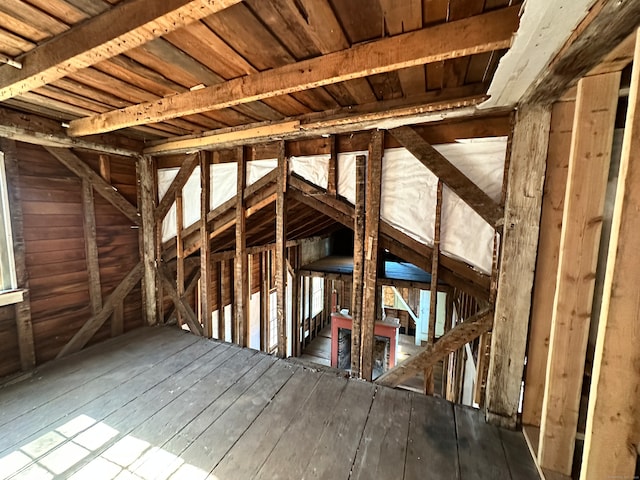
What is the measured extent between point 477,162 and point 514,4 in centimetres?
93

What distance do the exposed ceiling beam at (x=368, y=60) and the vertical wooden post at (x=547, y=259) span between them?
2.41ft

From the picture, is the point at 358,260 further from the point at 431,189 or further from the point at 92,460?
the point at 92,460

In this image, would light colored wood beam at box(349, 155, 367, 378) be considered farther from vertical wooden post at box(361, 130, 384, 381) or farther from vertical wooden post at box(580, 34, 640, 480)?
vertical wooden post at box(580, 34, 640, 480)

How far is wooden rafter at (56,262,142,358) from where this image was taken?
268 centimetres

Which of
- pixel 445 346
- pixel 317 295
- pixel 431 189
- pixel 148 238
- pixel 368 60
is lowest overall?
pixel 317 295

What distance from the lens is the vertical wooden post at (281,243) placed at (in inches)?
94.8

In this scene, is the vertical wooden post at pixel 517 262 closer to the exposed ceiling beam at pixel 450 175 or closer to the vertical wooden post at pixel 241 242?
the exposed ceiling beam at pixel 450 175

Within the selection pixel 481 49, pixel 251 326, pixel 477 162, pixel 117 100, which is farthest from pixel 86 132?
pixel 251 326

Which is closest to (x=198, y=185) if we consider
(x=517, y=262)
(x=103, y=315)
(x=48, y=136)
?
(x=48, y=136)

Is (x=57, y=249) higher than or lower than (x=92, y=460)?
higher

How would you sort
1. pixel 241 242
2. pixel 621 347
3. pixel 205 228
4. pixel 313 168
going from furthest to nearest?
pixel 205 228 < pixel 241 242 < pixel 313 168 < pixel 621 347

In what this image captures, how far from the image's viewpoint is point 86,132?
7.43 ft

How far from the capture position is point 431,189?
1940 millimetres

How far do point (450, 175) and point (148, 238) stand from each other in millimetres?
3447
